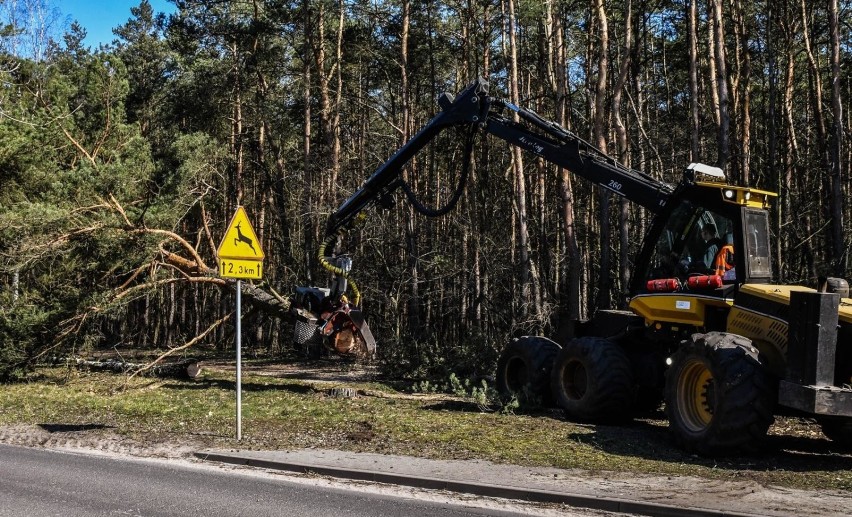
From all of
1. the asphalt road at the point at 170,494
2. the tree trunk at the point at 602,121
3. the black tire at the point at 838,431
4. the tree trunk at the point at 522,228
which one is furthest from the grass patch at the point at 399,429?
the tree trunk at the point at 602,121

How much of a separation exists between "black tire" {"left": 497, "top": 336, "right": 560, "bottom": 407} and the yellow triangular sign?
17.7ft

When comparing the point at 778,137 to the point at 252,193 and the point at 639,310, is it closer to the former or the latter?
the point at 639,310

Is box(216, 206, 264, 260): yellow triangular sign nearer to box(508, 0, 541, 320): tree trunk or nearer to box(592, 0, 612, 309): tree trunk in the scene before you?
box(508, 0, 541, 320): tree trunk

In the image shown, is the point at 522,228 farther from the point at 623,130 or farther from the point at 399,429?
the point at 399,429

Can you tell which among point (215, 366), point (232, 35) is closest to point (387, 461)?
point (215, 366)

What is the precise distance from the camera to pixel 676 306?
461 inches

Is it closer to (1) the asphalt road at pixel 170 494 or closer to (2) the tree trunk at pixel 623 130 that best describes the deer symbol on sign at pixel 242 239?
(1) the asphalt road at pixel 170 494

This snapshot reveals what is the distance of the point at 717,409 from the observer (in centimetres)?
971

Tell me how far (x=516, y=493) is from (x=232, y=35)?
95.4 ft

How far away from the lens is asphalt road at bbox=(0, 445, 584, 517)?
7.76 m

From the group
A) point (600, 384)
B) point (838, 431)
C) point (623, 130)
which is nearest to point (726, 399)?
point (838, 431)

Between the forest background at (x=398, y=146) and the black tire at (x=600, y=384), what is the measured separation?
5766 mm

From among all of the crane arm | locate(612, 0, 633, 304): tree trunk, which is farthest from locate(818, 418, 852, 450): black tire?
locate(612, 0, 633, 304): tree trunk

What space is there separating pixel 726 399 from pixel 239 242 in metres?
7.11
